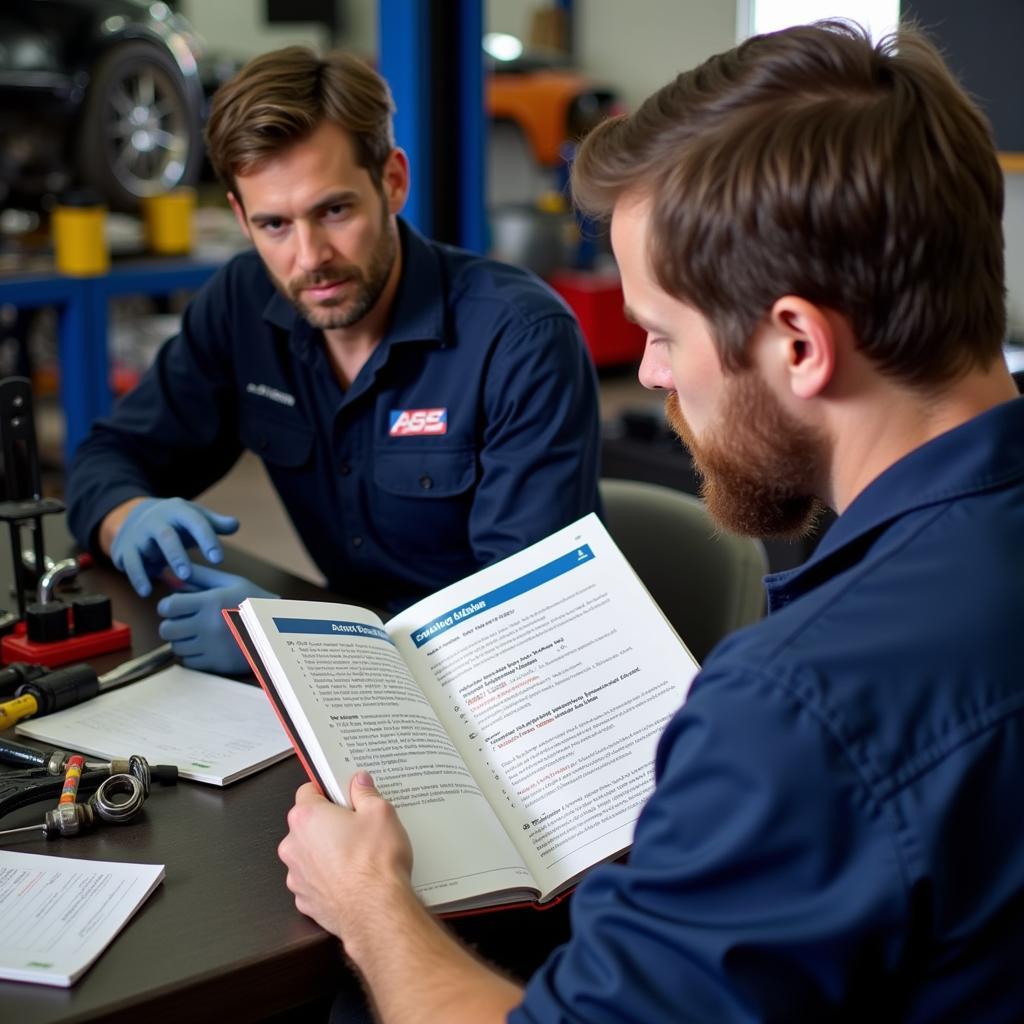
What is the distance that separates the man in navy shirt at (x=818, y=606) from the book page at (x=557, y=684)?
16cm

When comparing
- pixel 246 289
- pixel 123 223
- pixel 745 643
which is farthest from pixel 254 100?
pixel 123 223

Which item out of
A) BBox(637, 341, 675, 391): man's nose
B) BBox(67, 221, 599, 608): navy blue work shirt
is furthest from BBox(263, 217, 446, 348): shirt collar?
BBox(637, 341, 675, 391): man's nose

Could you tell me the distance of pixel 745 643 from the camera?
0.75 meters

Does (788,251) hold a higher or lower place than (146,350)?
higher

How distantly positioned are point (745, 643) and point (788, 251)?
26 cm

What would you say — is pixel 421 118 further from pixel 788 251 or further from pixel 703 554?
pixel 788 251

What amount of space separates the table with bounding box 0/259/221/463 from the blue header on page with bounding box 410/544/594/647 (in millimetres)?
2481

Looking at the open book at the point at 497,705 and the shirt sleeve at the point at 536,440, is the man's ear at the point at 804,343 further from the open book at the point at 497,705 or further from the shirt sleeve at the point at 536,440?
the shirt sleeve at the point at 536,440

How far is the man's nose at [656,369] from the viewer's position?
1024mm

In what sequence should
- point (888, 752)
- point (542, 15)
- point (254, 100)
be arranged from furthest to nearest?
point (542, 15) → point (254, 100) → point (888, 752)

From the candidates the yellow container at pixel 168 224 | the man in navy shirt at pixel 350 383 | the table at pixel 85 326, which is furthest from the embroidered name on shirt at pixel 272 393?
the yellow container at pixel 168 224

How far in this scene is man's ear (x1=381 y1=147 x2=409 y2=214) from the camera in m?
1.85

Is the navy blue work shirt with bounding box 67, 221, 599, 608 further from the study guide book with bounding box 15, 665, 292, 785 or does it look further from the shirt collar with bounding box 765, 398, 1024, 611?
the shirt collar with bounding box 765, 398, 1024, 611

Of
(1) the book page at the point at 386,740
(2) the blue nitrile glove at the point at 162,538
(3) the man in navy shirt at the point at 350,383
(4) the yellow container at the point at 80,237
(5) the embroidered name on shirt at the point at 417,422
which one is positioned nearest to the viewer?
(1) the book page at the point at 386,740
